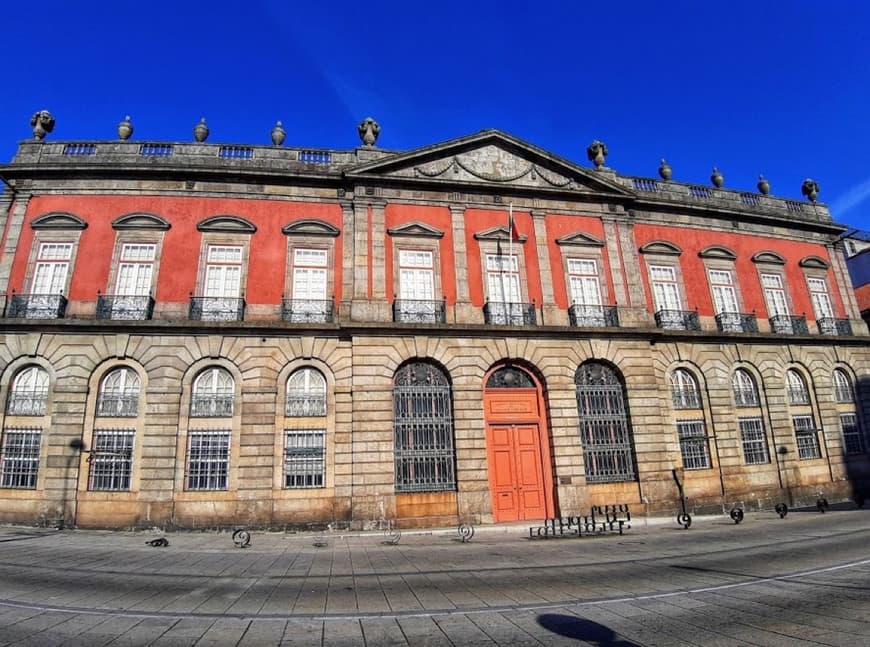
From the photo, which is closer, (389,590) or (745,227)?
(389,590)

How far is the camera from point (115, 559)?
1109 centimetres

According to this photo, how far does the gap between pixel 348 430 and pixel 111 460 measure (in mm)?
7897

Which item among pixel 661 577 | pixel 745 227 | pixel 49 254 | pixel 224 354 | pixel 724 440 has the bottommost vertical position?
pixel 661 577

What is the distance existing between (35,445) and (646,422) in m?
21.9

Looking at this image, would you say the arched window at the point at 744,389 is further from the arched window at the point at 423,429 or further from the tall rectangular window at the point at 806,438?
the arched window at the point at 423,429

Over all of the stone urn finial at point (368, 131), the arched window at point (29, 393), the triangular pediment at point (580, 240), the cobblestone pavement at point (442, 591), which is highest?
the stone urn finial at point (368, 131)

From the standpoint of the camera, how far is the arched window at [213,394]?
16.6 meters

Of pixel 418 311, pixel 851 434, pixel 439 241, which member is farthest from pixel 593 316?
pixel 851 434

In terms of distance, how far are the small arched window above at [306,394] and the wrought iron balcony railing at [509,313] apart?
22.3ft

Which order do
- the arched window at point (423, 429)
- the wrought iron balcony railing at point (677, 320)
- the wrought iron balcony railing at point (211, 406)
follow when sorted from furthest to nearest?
the wrought iron balcony railing at point (677, 320), the arched window at point (423, 429), the wrought iron balcony railing at point (211, 406)

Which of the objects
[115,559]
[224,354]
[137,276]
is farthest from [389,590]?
[137,276]

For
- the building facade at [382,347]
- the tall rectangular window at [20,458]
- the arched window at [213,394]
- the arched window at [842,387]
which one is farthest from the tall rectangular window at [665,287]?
the tall rectangular window at [20,458]

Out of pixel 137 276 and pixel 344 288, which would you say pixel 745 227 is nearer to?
pixel 344 288

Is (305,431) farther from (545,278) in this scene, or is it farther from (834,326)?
(834,326)
